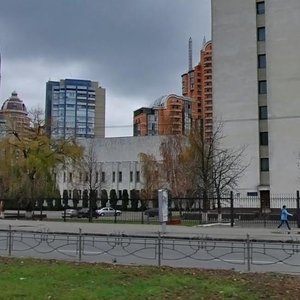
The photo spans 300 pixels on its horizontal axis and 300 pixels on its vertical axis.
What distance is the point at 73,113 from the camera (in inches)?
2709

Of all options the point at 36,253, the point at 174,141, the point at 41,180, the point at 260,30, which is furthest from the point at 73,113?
the point at 36,253

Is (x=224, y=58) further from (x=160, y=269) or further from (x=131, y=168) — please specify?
(x=160, y=269)

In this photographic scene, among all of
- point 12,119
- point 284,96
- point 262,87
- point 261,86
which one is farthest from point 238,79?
point 12,119

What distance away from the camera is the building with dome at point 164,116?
315 ft

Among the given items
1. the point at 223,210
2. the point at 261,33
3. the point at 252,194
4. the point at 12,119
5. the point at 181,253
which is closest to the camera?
the point at 181,253

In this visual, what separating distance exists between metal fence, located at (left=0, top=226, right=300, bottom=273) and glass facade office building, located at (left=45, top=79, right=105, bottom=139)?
4504 cm

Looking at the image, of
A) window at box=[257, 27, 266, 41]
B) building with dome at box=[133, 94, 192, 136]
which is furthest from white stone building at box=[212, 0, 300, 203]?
building with dome at box=[133, 94, 192, 136]

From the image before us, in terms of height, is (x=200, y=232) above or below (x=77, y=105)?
below

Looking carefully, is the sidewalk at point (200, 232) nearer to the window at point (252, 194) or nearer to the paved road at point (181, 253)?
the paved road at point (181, 253)

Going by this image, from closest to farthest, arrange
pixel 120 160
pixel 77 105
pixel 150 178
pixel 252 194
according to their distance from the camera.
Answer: pixel 252 194 → pixel 77 105 → pixel 150 178 → pixel 120 160

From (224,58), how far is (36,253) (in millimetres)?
46397

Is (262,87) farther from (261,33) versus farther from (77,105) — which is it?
(77,105)

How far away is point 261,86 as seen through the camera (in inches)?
2265

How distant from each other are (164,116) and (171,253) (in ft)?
277
